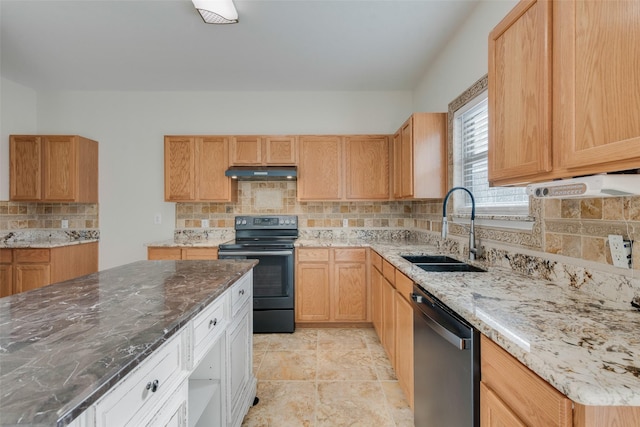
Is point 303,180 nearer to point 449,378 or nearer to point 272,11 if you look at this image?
point 272,11

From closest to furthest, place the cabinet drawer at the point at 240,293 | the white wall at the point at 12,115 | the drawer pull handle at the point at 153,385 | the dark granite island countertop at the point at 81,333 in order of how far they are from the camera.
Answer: the dark granite island countertop at the point at 81,333, the drawer pull handle at the point at 153,385, the cabinet drawer at the point at 240,293, the white wall at the point at 12,115

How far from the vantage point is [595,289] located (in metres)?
1.19

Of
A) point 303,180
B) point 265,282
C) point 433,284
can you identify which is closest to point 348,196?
point 303,180

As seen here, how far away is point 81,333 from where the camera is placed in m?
0.80

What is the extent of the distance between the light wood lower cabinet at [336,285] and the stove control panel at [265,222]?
0.60 metres

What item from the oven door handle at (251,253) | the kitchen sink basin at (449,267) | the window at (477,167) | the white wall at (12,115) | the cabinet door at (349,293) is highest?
the white wall at (12,115)

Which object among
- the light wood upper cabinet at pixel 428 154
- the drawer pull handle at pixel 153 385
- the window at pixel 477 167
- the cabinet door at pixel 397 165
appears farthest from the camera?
the cabinet door at pixel 397 165

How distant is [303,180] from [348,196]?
571mm

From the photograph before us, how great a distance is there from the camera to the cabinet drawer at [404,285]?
1.73 m

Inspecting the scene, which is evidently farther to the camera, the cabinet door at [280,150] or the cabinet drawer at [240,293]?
the cabinet door at [280,150]

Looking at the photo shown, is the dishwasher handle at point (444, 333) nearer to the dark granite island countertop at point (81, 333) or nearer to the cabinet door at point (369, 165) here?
the dark granite island countertop at point (81, 333)

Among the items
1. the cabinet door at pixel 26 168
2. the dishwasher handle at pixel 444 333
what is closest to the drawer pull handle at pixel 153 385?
the dishwasher handle at pixel 444 333

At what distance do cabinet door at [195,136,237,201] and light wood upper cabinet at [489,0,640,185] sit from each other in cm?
279

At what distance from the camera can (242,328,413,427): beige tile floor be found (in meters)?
1.81
